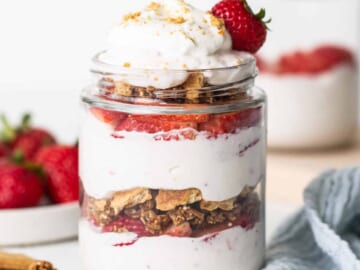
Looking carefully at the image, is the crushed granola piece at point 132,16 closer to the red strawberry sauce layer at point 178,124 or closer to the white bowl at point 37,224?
the red strawberry sauce layer at point 178,124

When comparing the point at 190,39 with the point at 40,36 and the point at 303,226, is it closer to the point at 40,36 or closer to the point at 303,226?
the point at 303,226

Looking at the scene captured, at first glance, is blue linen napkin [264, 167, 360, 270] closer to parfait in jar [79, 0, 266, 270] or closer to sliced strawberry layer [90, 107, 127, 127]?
parfait in jar [79, 0, 266, 270]

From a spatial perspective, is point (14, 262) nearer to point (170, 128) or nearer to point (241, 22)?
point (170, 128)

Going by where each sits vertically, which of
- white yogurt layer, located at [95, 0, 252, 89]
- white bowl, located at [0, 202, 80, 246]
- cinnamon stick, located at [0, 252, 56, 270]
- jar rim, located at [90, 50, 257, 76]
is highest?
white yogurt layer, located at [95, 0, 252, 89]

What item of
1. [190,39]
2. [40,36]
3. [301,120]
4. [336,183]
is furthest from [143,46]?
[40,36]

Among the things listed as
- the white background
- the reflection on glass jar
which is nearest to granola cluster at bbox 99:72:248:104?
the reflection on glass jar

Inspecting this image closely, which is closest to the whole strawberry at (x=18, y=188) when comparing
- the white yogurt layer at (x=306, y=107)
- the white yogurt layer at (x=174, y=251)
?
the white yogurt layer at (x=174, y=251)
